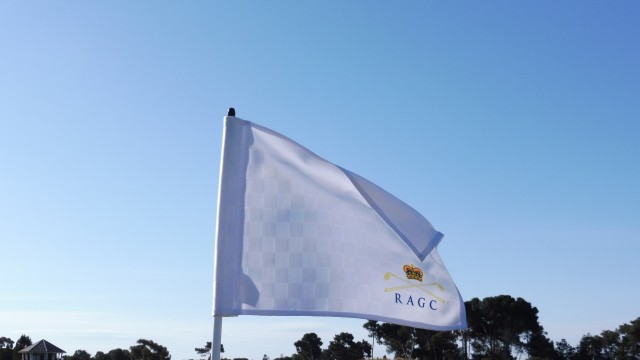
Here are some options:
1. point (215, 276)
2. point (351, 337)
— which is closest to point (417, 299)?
point (215, 276)

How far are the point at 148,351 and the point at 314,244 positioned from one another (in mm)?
111440

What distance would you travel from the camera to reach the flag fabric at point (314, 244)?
9578 millimetres

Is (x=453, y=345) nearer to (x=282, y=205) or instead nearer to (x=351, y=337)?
(x=351, y=337)

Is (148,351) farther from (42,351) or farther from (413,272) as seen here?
(413,272)

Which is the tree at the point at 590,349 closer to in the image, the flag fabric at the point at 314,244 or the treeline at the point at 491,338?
the treeline at the point at 491,338

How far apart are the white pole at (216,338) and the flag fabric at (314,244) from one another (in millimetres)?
97

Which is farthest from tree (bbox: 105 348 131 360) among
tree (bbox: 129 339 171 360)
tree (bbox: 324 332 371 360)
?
tree (bbox: 324 332 371 360)

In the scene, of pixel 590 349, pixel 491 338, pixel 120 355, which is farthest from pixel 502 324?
pixel 120 355

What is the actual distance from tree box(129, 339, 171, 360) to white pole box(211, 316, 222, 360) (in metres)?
A: 110

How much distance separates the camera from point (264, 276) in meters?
9.58

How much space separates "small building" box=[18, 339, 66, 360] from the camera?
3172 inches

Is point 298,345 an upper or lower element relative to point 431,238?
upper

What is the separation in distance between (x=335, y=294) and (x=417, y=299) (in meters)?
1.11

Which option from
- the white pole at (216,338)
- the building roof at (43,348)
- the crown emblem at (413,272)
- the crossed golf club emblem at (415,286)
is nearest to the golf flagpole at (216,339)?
the white pole at (216,338)
